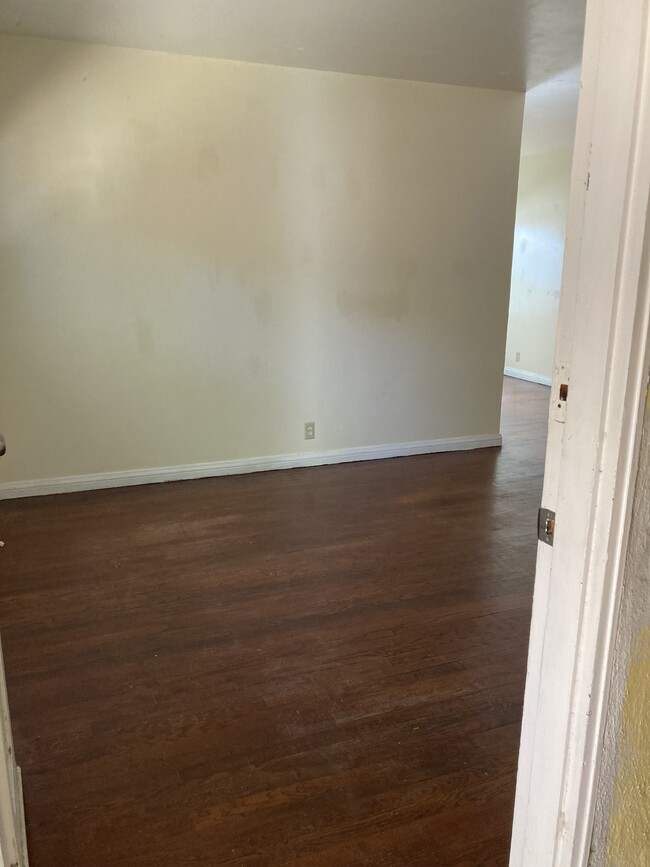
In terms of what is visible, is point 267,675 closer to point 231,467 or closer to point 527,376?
point 231,467

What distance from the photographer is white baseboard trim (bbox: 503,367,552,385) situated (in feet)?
23.5

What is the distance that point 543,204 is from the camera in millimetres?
6965

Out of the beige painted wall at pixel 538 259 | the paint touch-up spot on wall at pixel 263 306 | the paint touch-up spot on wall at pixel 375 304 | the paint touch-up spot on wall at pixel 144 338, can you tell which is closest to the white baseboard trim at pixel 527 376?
the beige painted wall at pixel 538 259

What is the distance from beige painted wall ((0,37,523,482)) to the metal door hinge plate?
3.16 m

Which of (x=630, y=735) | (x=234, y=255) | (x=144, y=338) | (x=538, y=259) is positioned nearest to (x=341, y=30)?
(x=234, y=255)

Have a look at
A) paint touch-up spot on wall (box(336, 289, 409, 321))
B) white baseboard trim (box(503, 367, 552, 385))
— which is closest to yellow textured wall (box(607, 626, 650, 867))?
paint touch-up spot on wall (box(336, 289, 409, 321))

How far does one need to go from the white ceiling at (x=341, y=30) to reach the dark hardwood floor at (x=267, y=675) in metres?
2.39

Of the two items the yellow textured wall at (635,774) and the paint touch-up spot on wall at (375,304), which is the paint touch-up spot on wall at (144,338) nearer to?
the paint touch-up spot on wall at (375,304)

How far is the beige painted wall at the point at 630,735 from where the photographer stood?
2.94 ft

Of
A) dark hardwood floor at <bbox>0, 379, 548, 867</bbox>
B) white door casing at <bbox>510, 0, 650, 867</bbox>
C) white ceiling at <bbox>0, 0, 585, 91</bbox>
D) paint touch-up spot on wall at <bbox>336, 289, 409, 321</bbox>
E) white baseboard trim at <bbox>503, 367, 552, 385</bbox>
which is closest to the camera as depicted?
white door casing at <bbox>510, 0, 650, 867</bbox>

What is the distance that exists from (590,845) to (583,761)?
0.55 ft

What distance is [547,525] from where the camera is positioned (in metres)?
0.94

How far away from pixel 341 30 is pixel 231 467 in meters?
2.49

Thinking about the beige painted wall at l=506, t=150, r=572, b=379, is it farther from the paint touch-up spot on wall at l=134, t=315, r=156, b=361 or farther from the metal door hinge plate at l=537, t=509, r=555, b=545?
the metal door hinge plate at l=537, t=509, r=555, b=545
